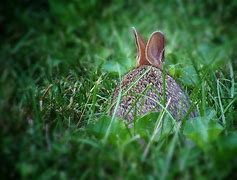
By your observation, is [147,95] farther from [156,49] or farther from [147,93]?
[156,49]

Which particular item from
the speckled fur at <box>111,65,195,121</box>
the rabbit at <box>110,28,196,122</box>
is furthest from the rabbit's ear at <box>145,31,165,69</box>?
the speckled fur at <box>111,65,195,121</box>

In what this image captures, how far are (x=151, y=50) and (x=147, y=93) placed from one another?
531 millimetres

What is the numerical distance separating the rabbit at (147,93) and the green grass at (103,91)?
0.12 metres

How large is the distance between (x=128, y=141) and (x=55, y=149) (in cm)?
33

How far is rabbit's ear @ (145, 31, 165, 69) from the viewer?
4.04 meters

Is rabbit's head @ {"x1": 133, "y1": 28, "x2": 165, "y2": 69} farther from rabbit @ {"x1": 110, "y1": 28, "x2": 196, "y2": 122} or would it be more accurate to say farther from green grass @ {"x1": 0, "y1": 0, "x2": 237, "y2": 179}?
green grass @ {"x1": 0, "y1": 0, "x2": 237, "y2": 179}

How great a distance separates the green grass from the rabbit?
12 centimetres

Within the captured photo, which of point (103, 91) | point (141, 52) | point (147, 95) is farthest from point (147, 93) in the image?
point (103, 91)

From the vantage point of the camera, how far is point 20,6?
283 inches

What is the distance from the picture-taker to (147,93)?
11.9ft

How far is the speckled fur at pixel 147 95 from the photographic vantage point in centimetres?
348

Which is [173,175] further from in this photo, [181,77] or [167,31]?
[167,31]

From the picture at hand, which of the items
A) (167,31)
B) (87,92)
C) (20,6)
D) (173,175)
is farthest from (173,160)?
(20,6)

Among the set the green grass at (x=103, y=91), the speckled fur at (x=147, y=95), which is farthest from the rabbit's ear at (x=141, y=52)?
the green grass at (x=103, y=91)
